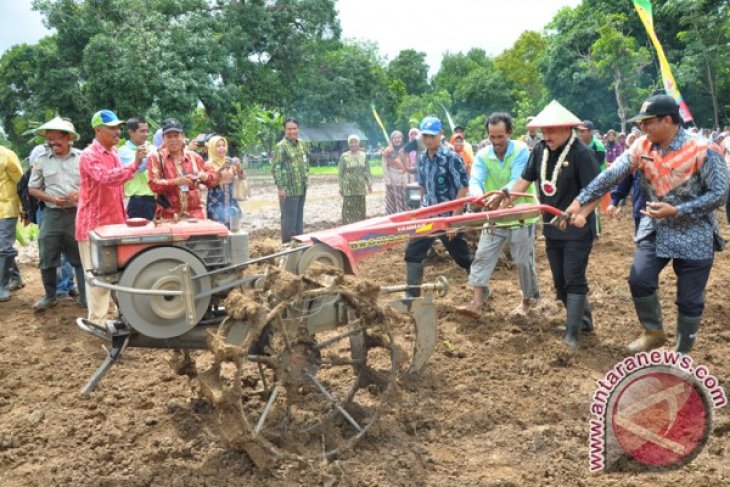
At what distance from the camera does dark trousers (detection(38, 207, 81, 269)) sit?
6.38 meters

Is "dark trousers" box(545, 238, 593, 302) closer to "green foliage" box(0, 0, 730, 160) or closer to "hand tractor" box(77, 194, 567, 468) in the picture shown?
"hand tractor" box(77, 194, 567, 468)

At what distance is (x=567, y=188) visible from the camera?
514 centimetres

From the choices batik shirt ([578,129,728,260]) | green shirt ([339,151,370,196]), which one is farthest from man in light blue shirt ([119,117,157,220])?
green shirt ([339,151,370,196])

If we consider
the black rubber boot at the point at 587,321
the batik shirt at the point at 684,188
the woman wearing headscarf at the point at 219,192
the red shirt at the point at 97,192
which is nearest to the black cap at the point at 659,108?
the batik shirt at the point at 684,188

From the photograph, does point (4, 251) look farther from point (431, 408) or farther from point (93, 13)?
point (93, 13)

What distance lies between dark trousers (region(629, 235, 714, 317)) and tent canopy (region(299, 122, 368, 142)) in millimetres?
42299

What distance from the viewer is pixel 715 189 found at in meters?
4.22

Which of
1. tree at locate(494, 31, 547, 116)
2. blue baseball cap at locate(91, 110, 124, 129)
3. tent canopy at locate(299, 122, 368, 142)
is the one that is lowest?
blue baseball cap at locate(91, 110, 124, 129)

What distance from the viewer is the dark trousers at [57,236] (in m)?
6.38

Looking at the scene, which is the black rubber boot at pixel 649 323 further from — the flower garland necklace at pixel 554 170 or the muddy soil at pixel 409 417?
the flower garland necklace at pixel 554 170

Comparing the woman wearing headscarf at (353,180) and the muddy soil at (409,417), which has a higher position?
the woman wearing headscarf at (353,180)

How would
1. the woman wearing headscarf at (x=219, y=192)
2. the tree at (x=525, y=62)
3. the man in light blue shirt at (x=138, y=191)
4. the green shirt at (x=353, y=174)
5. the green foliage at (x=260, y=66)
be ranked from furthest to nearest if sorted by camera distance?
1. the tree at (x=525, y=62)
2. the green foliage at (x=260, y=66)
3. the green shirt at (x=353, y=174)
4. the woman wearing headscarf at (x=219, y=192)
5. the man in light blue shirt at (x=138, y=191)

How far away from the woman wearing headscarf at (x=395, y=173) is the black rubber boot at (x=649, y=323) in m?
6.53

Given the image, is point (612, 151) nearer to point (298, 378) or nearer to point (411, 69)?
point (298, 378)
